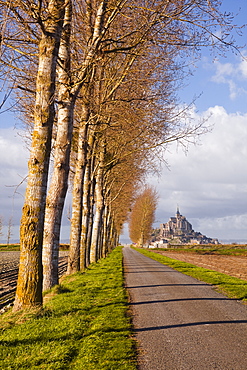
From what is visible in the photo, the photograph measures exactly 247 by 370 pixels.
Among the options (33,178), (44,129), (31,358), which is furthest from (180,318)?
(44,129)

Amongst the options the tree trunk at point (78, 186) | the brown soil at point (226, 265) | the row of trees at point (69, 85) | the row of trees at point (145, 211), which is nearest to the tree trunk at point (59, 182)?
the row of trees at point (69, 85)

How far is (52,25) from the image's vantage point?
8961 mm

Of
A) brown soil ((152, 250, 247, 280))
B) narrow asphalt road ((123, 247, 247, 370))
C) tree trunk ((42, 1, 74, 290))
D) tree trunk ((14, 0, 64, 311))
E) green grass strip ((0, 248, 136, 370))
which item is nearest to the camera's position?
green grass strip ((0, 248, 136, 370))

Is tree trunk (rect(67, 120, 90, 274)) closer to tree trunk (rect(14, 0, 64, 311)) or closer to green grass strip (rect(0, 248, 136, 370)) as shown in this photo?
green grass strip (rect(0, 248, 136, 370))

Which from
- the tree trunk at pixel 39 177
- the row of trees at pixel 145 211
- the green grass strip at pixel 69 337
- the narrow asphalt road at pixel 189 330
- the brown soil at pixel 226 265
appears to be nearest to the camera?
the green grass strip at pixel 69 337

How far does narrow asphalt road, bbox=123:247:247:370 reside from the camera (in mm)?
5336

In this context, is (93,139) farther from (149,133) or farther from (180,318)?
(180,318)

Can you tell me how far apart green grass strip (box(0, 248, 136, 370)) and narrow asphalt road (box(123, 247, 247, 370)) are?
350mm

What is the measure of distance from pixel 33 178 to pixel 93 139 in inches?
532

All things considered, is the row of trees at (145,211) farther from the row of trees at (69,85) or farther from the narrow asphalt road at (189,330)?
the narrow asphalt road at (189,330)

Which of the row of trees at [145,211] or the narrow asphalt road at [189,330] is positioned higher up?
the row of trees at [145,211]

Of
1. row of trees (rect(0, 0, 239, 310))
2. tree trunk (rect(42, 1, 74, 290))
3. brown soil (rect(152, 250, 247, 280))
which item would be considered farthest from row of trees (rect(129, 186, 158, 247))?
tree trunk (rect(42, 1, 74, 290))

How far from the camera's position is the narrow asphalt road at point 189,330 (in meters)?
5.34

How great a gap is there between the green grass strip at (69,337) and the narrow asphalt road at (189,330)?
0.35 meters
